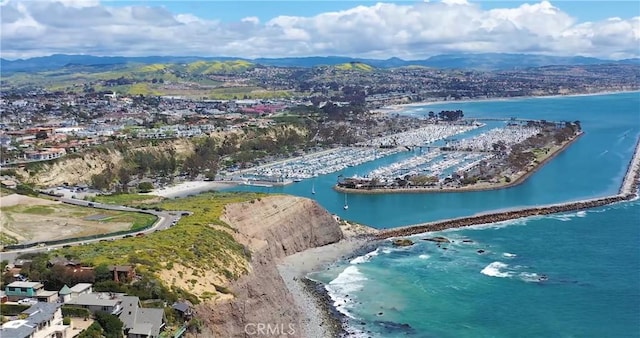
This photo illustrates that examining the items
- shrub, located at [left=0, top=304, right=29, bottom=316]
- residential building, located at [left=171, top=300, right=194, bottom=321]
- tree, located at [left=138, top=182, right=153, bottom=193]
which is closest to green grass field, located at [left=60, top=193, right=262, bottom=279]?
residential building, located at [left=171, top=300, right=194, bottom=321]

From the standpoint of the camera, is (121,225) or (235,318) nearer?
(235,318)

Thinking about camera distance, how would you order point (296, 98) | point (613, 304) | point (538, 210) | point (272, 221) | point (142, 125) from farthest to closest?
point (296, 98), point (142, 125), point (538, 210), point (272, 221), point (613, 304)

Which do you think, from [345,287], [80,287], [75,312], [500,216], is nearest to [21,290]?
[80,287]

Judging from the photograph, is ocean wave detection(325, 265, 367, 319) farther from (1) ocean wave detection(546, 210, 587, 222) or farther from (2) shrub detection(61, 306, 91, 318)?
(1) ocean wave detection(546, 210, 587, 222)

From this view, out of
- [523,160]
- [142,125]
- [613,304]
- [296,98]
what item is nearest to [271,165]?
[142,125]

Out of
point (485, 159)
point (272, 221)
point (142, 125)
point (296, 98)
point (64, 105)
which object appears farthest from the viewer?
point (296, 98)

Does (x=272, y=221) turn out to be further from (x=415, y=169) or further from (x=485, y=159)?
(x=485, y=159)

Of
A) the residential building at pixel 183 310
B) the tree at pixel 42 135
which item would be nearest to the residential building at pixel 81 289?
the residential building at pixel 183 310
